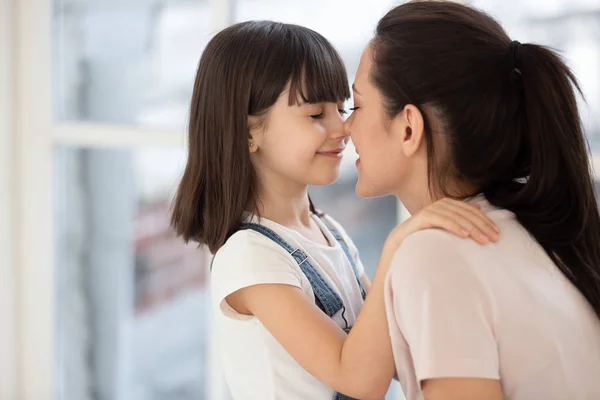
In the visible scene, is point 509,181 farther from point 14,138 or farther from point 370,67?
point 14,138

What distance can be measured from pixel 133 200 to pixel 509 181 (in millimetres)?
1376

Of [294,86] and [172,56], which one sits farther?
[172,56]

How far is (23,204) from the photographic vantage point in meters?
2.37

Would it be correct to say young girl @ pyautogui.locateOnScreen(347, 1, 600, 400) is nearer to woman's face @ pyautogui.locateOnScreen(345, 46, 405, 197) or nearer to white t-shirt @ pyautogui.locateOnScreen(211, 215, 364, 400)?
woman's face @ pyautogui.locateOnScreen(345, 46, 405, 197)

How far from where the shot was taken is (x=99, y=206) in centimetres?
237

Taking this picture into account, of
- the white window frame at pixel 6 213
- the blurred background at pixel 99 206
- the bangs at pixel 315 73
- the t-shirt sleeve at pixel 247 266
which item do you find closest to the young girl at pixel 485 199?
the bangs at pixel 315 73

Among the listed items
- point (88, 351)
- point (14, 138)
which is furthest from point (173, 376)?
point (14, 138)

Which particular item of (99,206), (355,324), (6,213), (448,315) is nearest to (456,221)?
(448,315)

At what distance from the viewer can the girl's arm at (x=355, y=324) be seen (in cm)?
110

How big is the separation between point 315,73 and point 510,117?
376 millimetres

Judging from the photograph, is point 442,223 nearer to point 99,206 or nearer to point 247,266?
point 247,266

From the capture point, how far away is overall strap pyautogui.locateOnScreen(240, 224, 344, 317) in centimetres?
138

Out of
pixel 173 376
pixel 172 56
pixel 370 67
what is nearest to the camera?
pixel 370 67

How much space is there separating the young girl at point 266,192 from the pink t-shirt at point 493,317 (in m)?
0.24
